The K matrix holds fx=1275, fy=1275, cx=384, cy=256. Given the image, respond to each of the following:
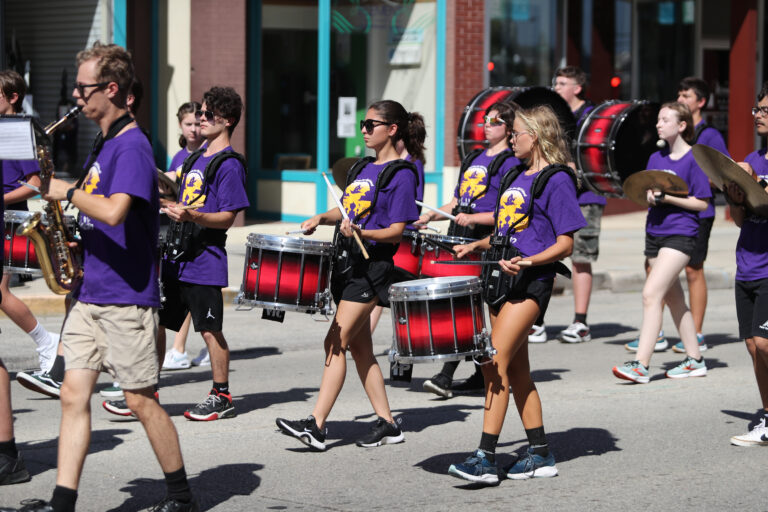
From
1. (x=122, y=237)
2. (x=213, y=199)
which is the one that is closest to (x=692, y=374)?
(x=213, y=199)

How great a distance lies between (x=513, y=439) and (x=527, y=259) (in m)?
1.51

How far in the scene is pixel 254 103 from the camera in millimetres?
19266

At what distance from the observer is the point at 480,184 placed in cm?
881

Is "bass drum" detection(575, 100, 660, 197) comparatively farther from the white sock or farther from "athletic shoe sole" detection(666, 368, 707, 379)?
the white sock

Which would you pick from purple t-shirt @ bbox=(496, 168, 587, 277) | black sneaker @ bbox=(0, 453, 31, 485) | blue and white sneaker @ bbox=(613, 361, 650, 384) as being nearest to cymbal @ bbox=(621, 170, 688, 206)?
blue and white sneaker @ bbox=(613, 361, 650, 384)

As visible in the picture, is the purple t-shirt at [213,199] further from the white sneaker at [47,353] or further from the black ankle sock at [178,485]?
the black ankle sock at [178,485]

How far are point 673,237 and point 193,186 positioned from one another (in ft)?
12.0

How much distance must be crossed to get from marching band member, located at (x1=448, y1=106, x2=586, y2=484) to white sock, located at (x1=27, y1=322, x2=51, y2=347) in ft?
10.9

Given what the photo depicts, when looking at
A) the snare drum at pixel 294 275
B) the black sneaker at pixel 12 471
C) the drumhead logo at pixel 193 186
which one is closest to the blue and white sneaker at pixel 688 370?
the snare drum at pixel 294 275

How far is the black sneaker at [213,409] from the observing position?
767cm

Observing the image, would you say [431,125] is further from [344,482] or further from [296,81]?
[344,482]

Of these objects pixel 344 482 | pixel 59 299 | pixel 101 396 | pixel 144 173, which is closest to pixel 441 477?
pixel 344 482

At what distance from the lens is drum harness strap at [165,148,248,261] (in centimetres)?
761

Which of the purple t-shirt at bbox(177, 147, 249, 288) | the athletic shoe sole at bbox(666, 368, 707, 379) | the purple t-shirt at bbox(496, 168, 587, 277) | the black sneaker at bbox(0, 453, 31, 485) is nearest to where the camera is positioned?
the black sneaker at bbox(0, 453, 31, 485)
